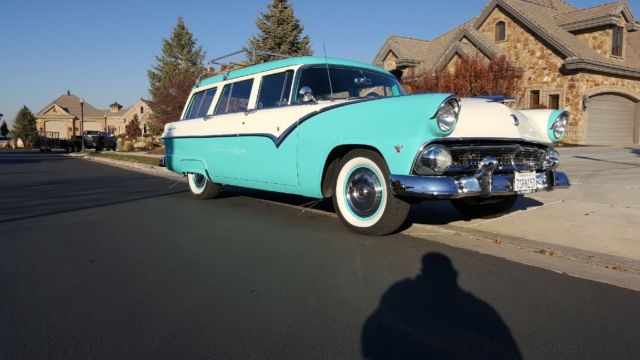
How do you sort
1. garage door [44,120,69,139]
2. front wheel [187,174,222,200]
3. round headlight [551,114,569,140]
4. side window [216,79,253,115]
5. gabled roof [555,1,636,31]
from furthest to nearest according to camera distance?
garage door [44,120,69,139] < gabled roof [555,1,636,31] < front wheel [187,174,222,200] < side window [216,79,253,115] < round headlight [551,114,569,140]

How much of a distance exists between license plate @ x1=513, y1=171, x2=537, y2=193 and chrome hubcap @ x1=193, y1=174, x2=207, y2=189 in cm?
515

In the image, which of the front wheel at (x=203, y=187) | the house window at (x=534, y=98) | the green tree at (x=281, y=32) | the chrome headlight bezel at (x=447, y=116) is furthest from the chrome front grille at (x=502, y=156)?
the green tree at (x=281, y=32)

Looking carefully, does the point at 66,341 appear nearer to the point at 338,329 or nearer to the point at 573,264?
the point at 338,329

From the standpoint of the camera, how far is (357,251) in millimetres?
4445

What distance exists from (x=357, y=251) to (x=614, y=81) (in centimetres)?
2293

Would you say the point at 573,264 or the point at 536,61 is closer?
the point at 573,264

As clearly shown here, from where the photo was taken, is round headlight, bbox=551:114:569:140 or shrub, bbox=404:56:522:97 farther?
shrub, bbox=404:56:522:97

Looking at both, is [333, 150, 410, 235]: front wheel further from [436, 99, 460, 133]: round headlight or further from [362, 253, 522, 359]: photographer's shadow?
[362, 253, 522, 359]: photographer's shadow

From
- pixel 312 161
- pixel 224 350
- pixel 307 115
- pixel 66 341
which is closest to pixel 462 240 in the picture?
pixel 312 161

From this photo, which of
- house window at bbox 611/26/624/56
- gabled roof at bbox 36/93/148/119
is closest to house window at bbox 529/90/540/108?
house window at bbox 611/26/624/56

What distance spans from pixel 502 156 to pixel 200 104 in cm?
500

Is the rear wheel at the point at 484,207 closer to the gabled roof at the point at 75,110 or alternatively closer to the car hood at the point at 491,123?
the car hood at the point at 491,123

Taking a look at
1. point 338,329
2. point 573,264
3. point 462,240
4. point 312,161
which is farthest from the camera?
point 312,161

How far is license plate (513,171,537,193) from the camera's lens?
460 centimetres
